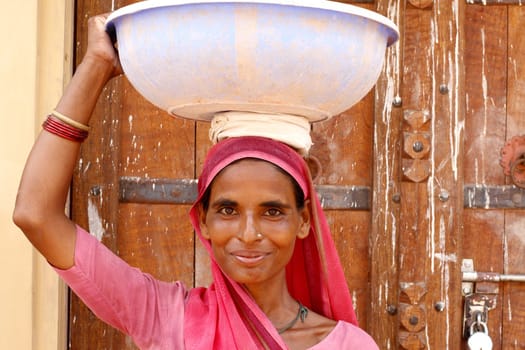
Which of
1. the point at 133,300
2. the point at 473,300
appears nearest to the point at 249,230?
the point at 133,300

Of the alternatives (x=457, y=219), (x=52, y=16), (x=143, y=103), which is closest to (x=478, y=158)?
(x=457, y=219)

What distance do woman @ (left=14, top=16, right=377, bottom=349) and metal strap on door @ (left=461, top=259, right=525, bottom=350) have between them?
88cm

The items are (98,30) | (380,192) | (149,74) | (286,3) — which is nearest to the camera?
(286,3)

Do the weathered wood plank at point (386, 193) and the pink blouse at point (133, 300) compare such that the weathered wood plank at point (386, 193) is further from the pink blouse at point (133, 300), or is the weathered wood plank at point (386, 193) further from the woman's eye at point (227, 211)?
the woman's eye at point (227, 211)

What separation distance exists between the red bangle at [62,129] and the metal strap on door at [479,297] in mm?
1350

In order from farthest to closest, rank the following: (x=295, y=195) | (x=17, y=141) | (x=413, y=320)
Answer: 1. (x=413, y=320)
2. (x=17, y=141)
3. (x=295, y=195)

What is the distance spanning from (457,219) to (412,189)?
0.15 meters

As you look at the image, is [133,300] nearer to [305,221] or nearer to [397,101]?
[305,221]

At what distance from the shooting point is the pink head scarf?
169 centimetres

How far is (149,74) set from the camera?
1530 mm

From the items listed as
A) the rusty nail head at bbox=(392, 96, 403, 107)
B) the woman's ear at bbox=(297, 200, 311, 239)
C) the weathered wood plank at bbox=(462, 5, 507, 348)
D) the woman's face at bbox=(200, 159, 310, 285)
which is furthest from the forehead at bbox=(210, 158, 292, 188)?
the weathered wood plank at bbox=(462, 5, 507, 348)

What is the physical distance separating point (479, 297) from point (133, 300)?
1.24 m

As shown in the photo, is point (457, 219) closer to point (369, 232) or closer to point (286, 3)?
point (369, 232)

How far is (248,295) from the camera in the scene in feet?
5.81
